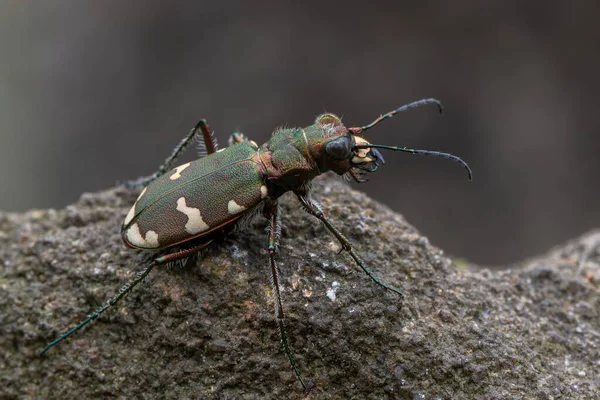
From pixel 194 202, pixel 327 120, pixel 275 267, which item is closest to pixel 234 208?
pixel 194 202

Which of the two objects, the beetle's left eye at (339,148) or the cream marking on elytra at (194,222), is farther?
the beetle's left eye at (339,148)

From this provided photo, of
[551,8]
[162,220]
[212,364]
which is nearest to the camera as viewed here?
[212,364]

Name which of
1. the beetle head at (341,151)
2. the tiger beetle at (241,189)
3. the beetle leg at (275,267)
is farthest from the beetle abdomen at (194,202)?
the beetle head at (341,151)

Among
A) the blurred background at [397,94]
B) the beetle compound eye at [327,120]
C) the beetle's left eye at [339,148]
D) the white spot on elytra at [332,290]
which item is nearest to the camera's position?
the white spot on elytra at [332,290]

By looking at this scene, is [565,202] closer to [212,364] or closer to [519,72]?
[519,72]

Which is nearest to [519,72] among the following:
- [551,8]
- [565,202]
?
[551,8]

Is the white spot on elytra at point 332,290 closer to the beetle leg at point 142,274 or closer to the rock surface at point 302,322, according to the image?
the rock surface at point 302,322

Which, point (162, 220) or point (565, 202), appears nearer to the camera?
point (162, 220)

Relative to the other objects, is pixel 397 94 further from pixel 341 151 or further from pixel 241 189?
pixel 241 189
